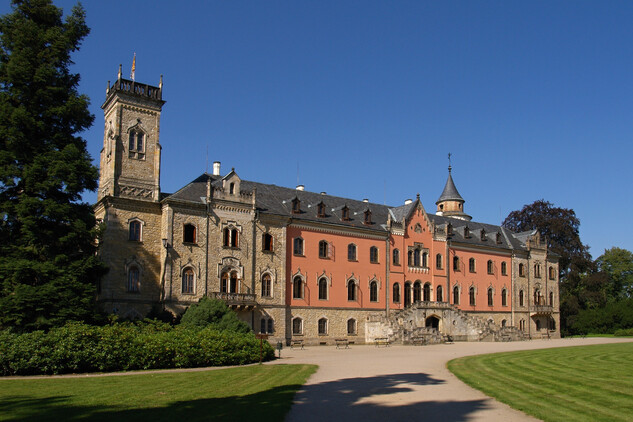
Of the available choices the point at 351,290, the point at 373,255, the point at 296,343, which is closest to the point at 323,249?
the point at 351,290

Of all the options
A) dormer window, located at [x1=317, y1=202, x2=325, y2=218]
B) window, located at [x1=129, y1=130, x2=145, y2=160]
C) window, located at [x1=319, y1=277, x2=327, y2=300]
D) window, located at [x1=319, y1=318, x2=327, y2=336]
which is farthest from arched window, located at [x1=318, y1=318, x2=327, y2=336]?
window, located at [x1=129, y1=130, x2=145, y2=160]

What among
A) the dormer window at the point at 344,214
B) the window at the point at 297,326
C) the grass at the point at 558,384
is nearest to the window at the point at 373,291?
the dormer window at the point at 344,214

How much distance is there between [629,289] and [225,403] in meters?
87.6

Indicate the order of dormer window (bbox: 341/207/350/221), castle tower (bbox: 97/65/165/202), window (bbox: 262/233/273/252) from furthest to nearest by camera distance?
dormer window (bbox: 341/207/350/221), window (bbox: 262/233/273/252), castle tower (bbox: 97/65/165/202)

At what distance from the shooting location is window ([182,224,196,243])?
40250mm

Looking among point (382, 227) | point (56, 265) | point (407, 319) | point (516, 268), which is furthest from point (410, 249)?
point (56, 265)

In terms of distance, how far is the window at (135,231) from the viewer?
3888 cm

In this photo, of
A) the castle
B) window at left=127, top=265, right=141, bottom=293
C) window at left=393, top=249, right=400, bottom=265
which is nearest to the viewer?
window at left=127, top=265, right=141, bottom=293

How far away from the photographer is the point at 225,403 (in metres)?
14.7

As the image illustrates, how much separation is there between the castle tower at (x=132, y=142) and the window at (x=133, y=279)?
4994mm

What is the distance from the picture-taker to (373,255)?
50969 mm

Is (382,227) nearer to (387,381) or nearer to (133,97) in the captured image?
(133,97)

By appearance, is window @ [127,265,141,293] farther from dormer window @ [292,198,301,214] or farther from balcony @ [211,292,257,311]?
dormer window @ [292,198,301,214]

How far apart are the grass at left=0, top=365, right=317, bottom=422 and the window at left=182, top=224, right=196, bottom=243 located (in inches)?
765
